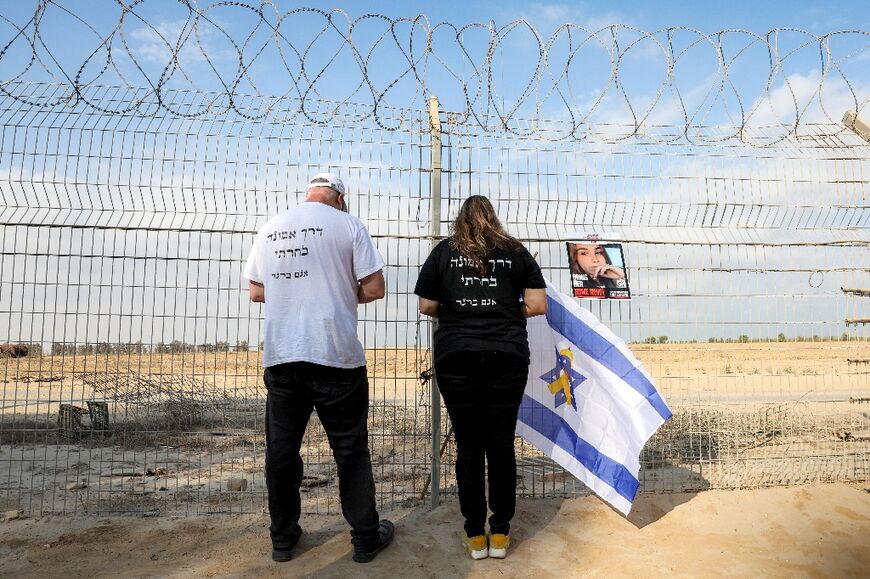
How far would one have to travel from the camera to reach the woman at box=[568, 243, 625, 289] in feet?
15.5

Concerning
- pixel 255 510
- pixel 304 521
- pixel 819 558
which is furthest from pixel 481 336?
pixel 819 558

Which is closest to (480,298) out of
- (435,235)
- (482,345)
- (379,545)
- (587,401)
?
(482,345)

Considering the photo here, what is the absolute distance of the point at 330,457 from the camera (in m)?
6.98

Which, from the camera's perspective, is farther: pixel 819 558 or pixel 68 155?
pixel 68 155

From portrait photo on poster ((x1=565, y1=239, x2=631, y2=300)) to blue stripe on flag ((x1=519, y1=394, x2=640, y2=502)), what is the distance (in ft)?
2.98

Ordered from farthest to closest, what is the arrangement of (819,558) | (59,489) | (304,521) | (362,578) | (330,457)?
1. (330,457)
2. (59,489)
3. (304,521)
4. (819,558)
5. (362,578)

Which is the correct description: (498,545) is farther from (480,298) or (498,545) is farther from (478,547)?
(480,298)

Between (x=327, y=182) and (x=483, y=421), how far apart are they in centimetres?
172

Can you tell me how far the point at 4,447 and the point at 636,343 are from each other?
7.57 metres

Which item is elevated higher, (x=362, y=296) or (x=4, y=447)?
(x=362, y=296)

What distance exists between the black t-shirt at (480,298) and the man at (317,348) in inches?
14.8

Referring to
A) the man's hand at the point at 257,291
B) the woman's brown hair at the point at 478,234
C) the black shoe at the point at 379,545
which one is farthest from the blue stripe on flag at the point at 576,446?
the man's hand at the point at 257,291

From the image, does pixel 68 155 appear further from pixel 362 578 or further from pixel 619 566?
pixel 619 566

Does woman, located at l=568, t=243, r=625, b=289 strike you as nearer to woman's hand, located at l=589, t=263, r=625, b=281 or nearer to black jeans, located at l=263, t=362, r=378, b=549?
woman's hand, located at l=589, t=263, r=625, b=281
